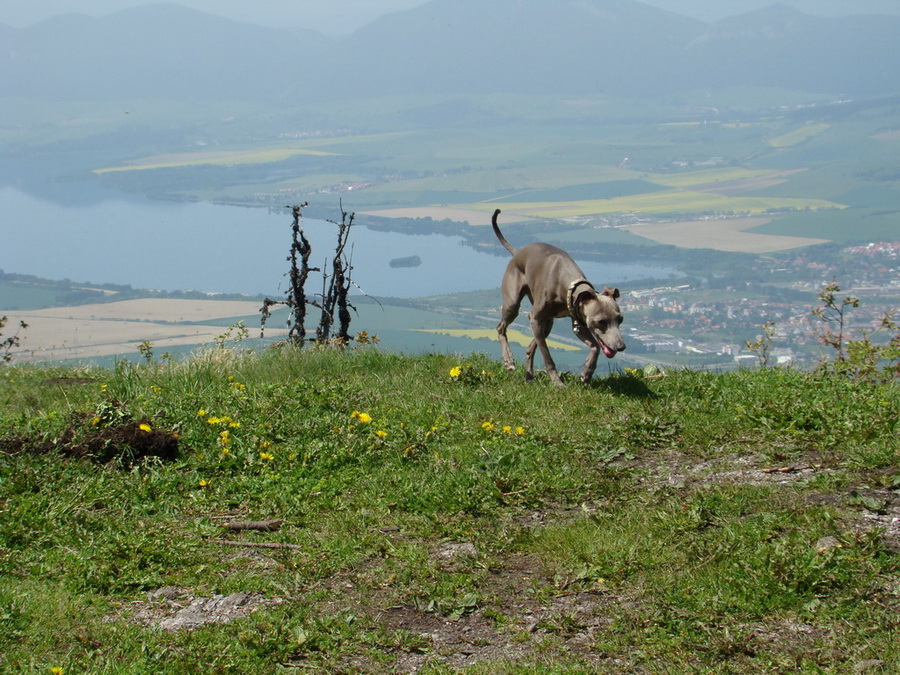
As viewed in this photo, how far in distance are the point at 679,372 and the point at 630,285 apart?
40.2 metres

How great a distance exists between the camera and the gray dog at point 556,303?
8.78 metres

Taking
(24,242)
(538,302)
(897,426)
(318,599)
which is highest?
(24,242)

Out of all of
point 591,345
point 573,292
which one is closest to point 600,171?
point 591,345

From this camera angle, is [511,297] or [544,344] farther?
[511,297]

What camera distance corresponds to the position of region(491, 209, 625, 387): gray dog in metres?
8.78

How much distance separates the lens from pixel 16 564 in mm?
5617

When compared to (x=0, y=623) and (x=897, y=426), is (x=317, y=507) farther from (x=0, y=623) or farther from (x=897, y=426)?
(x=897, y=426)

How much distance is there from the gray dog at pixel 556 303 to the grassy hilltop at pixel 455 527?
0.56 metres

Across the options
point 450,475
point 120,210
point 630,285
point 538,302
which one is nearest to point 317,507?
point 450,475

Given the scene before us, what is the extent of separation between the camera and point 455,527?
612cm

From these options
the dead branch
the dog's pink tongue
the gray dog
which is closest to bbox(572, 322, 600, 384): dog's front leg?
the gray dog

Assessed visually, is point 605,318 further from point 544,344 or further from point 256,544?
point 256,544

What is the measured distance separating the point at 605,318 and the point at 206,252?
8262 cm

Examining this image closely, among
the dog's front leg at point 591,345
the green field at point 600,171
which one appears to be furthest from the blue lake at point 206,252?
the dog's front leg at point 591,345
